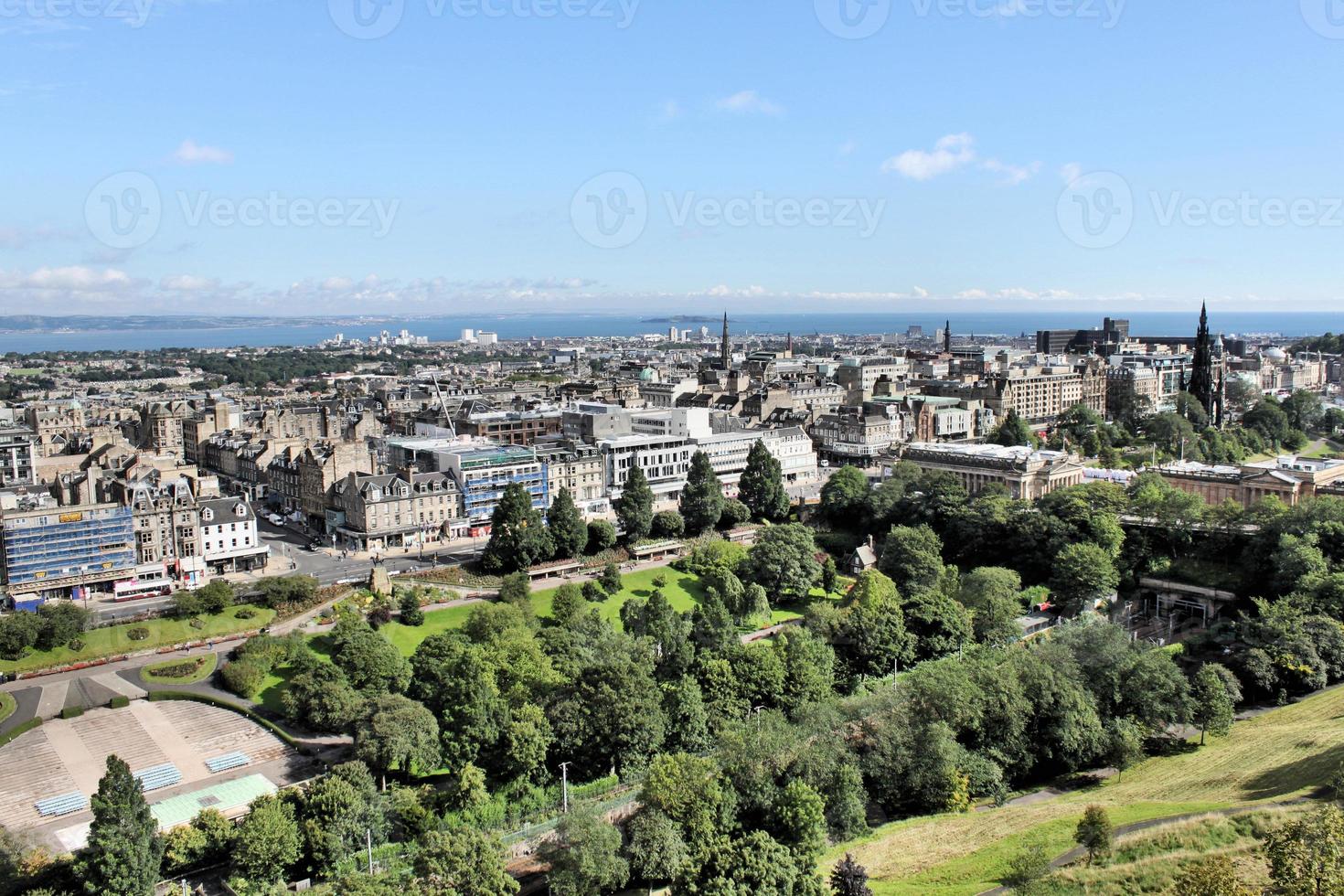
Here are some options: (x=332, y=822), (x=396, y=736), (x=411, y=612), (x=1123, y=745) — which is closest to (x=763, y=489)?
(x=411, y=612)

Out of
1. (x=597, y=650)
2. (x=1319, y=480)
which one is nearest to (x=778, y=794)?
(x=597, y=650)

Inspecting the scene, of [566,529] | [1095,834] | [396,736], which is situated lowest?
[396,736]

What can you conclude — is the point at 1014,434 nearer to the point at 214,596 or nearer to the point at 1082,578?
the point at 1082,578

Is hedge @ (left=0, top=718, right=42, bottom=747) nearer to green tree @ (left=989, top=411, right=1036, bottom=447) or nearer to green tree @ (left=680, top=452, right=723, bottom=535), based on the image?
green tree @ (left=680, top=452, right=723, bottom=535)

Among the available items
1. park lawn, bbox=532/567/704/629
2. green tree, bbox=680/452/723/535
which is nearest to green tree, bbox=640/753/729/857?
park lawn, bbox=532/567/704/629

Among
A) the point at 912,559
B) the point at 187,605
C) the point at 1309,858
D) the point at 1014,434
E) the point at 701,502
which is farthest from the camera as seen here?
the point at 1014,434

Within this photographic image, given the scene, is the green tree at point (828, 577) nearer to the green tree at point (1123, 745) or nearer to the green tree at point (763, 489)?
the green tree at point (763, 489)

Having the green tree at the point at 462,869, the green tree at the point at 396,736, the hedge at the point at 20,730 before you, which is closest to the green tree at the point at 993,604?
the green tree at the point at 396,736
